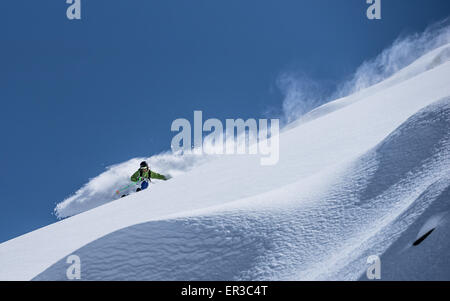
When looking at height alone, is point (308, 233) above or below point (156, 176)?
below

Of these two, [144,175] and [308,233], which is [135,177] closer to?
[144,175]

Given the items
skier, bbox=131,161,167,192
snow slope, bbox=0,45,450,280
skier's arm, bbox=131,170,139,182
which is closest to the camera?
snow slope, bbox=0,45,450,280

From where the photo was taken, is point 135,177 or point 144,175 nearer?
point 144,175

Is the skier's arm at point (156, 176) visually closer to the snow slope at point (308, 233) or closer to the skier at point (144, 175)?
the skier at point (144, 175)

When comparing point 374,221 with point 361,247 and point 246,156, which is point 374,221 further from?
point 246,156

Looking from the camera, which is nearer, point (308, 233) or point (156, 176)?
point (308, 233)

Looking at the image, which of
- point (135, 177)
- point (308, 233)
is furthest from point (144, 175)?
point (308, 233)

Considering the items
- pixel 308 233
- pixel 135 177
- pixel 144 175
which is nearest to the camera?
pixel 308 233

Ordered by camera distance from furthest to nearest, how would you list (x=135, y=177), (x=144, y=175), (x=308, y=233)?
(x=135, y=177), (x=144, y=175), (x=308, y=233)

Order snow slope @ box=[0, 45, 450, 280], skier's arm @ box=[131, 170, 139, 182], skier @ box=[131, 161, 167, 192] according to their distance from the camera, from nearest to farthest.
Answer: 1. snow slope @ box=[0, 45, 450, 280]
2. skier @ box=[131, 161, 167, 192]
3. skier's arm @ box=[131, 170, 139, 182]

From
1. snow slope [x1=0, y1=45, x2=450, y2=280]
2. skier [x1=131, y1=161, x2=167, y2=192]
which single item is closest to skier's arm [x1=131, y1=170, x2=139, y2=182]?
skier [x1=131, y1=161, x2=167, y2=192]

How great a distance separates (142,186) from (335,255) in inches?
421

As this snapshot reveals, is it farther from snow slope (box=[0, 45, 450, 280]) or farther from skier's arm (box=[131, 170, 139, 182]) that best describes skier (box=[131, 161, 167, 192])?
snow slope (box=[0, 45, 450, 280])

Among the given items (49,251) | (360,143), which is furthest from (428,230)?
(360,143)
